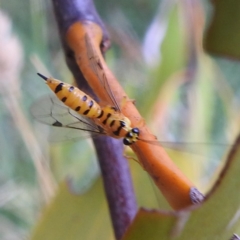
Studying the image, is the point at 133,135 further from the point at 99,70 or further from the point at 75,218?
the point at 75,218

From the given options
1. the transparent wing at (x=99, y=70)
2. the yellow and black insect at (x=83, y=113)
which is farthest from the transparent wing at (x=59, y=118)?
the transparent wing at (x=99, y=70)

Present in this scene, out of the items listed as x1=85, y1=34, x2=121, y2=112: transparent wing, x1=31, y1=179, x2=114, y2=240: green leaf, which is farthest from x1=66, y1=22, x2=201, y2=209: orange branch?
x1=31, y1=179, x2=114, y2=240: green leaf

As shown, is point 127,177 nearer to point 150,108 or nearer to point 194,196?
point 194,196

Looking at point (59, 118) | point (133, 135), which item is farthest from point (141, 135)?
point (59, 118)

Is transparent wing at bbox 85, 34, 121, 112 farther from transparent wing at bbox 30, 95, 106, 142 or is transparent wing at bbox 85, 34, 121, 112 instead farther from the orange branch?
transparent wing at bbox 30, 95, 106, 142

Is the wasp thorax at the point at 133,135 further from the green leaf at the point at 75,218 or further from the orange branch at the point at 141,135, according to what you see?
the green leaf at the point at 75,218

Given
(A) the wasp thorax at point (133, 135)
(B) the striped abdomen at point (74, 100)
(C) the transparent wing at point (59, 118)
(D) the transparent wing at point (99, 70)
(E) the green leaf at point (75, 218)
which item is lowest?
(E) the green leaf at point (75, 218)
